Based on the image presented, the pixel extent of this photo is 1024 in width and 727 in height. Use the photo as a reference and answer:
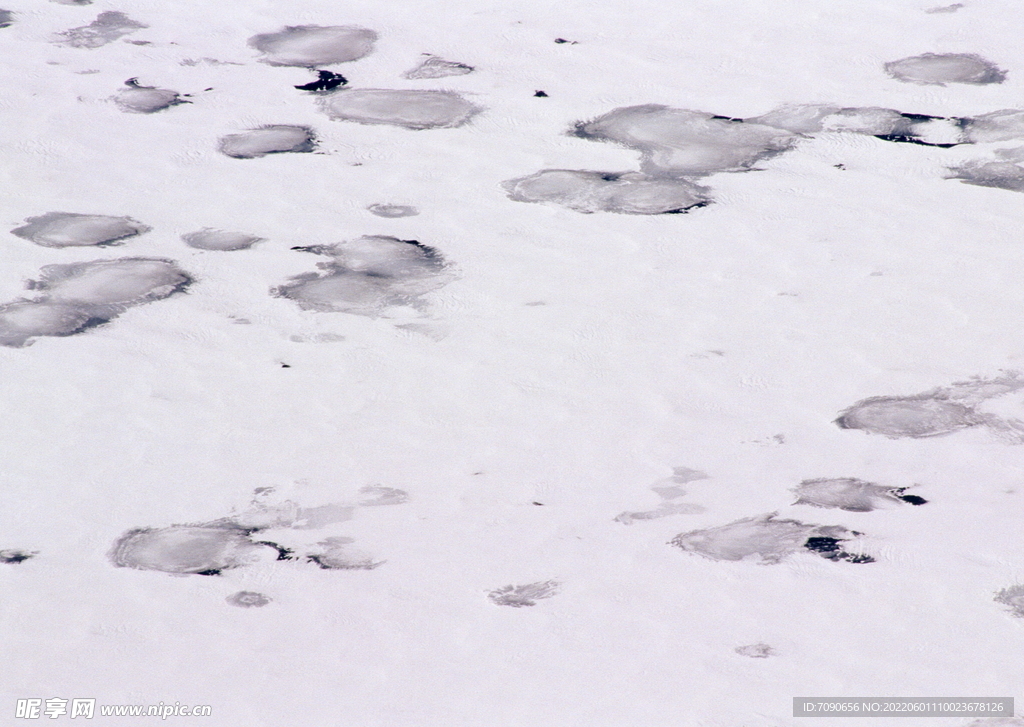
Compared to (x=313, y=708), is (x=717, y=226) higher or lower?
higher

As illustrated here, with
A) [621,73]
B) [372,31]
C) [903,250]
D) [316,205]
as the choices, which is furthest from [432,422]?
[372,31]

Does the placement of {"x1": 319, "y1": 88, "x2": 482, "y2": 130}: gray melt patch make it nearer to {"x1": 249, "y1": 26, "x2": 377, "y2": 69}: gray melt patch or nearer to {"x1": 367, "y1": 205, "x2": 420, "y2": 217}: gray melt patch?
{"x1": 249, "y1": 26, "x2": 377, "y2": 69}: gray melt patch

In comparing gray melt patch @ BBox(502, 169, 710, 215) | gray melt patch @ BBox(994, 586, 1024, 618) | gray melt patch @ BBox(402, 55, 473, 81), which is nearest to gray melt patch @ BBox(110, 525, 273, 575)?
gray melt patch @ BBox(994, 586, 1024, 618)

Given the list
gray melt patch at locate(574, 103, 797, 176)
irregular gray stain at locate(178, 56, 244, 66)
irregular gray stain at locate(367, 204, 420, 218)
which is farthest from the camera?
irregular gray stain at locate(178, 56, 244, 66)

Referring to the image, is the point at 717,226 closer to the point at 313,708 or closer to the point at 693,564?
the point at 693,564

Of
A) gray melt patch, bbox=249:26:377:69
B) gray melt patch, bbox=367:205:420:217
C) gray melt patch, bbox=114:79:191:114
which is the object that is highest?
gray melt patch, bbox=249:26:377:69

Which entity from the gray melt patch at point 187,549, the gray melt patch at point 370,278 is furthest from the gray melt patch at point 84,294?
the gray melt patch at point 187,549

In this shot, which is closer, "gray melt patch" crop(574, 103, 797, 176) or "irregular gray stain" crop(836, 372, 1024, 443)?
"irregular gray stain" crop(836, 372, 1024, 443)
